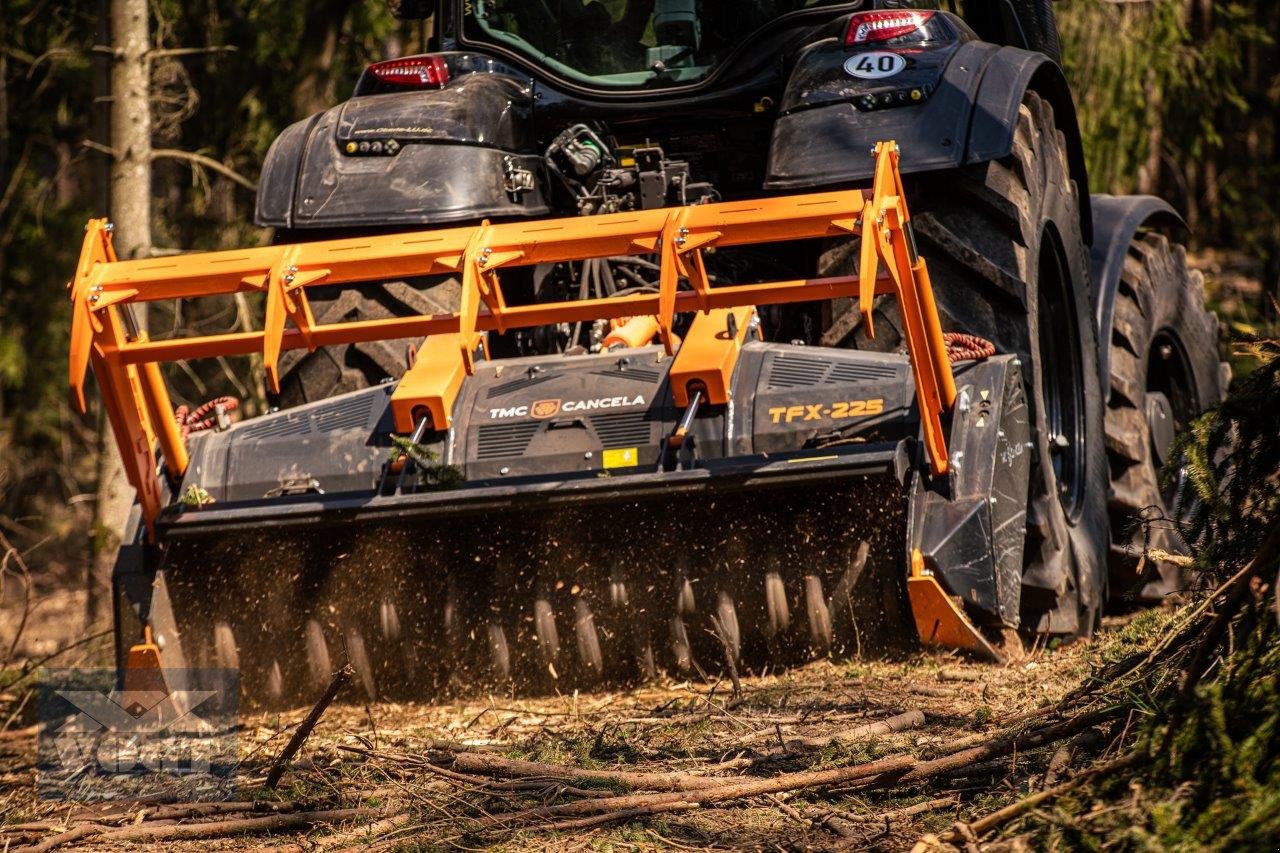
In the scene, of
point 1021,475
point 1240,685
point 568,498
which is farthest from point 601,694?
point 1240,685

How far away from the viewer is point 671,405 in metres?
4.65

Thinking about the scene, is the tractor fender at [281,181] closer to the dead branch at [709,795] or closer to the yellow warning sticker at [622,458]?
the yellow warning sticker at [622,458]

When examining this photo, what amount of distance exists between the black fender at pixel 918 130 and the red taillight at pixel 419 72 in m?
1.28

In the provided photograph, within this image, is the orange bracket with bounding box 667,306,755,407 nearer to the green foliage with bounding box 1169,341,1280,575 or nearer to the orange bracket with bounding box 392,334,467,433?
the orange bracket with bounding box 392,334,467,433

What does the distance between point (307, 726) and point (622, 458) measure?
1.26 meters

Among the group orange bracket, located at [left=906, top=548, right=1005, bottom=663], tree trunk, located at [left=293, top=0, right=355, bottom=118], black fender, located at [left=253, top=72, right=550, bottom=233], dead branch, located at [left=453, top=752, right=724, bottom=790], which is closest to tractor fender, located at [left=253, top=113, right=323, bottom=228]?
black fender, located at [left=253, top=72, right=550, bottom=233]

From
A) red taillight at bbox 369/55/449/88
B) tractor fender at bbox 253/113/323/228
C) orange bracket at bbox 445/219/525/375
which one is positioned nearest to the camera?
orange bracket at bbox 445/219/525/375

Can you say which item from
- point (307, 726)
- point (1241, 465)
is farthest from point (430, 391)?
point (1241, 465)

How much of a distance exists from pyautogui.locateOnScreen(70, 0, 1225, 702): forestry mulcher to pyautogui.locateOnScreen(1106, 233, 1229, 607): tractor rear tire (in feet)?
1.43

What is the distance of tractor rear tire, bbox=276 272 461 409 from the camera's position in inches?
203

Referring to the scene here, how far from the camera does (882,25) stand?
16.6 ft

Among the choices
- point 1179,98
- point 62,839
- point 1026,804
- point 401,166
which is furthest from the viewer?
point 1179,98

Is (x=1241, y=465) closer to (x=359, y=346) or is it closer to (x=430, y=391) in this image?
(x=430, y=391)

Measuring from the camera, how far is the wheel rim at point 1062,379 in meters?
5.57
